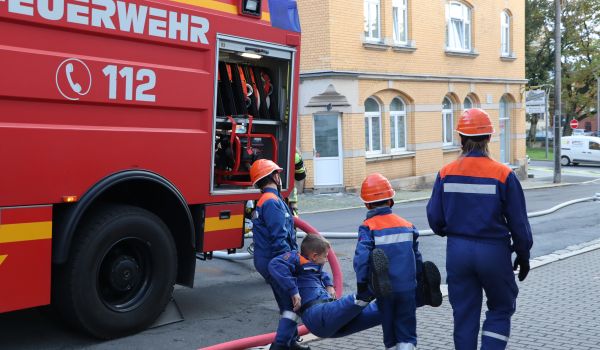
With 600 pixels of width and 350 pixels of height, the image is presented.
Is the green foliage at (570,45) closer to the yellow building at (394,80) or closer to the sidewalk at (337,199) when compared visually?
the yellow building at (394,80)

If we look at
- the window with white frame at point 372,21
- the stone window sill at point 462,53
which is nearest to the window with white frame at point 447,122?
the stone window sill at point 462,53

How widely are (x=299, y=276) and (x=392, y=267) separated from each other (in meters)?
0.76

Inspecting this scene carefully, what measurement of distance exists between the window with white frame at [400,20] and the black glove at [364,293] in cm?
1901

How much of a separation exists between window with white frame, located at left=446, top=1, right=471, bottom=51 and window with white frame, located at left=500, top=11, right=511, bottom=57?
107 inches

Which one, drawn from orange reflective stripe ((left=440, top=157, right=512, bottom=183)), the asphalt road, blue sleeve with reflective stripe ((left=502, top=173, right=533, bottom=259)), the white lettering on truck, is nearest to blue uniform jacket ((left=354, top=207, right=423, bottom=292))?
orange reflective stripe ((left=440, top=157, right=512, bottom=183))

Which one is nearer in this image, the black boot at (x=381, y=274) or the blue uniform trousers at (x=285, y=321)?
the black boot at (x=381, y=274)

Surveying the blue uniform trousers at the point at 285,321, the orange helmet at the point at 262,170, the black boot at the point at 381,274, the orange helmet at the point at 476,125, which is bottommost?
the blue uniform trousers at the point at 285,321

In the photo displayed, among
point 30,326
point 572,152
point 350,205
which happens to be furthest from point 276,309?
point 572,152

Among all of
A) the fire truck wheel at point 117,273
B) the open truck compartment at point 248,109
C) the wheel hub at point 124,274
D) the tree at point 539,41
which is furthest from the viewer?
the tree at point 539,41

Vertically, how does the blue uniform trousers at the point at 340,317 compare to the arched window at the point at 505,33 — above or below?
below

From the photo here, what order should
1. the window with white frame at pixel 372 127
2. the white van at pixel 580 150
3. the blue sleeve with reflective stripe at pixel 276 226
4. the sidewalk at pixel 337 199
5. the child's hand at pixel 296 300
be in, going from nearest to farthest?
the child's hand at pixel 296 300 < the blue sleeve with reflective stripe at pixel 276 226 < the sidewalk at pixel 337 199 < the window with white frame at pixel 372 127 < the white van at pixel 580 150

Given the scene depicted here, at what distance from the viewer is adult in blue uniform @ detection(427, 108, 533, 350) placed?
4.35 m

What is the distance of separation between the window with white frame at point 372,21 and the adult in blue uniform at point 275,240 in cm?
1694

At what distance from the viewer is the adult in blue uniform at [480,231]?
4.35 m
